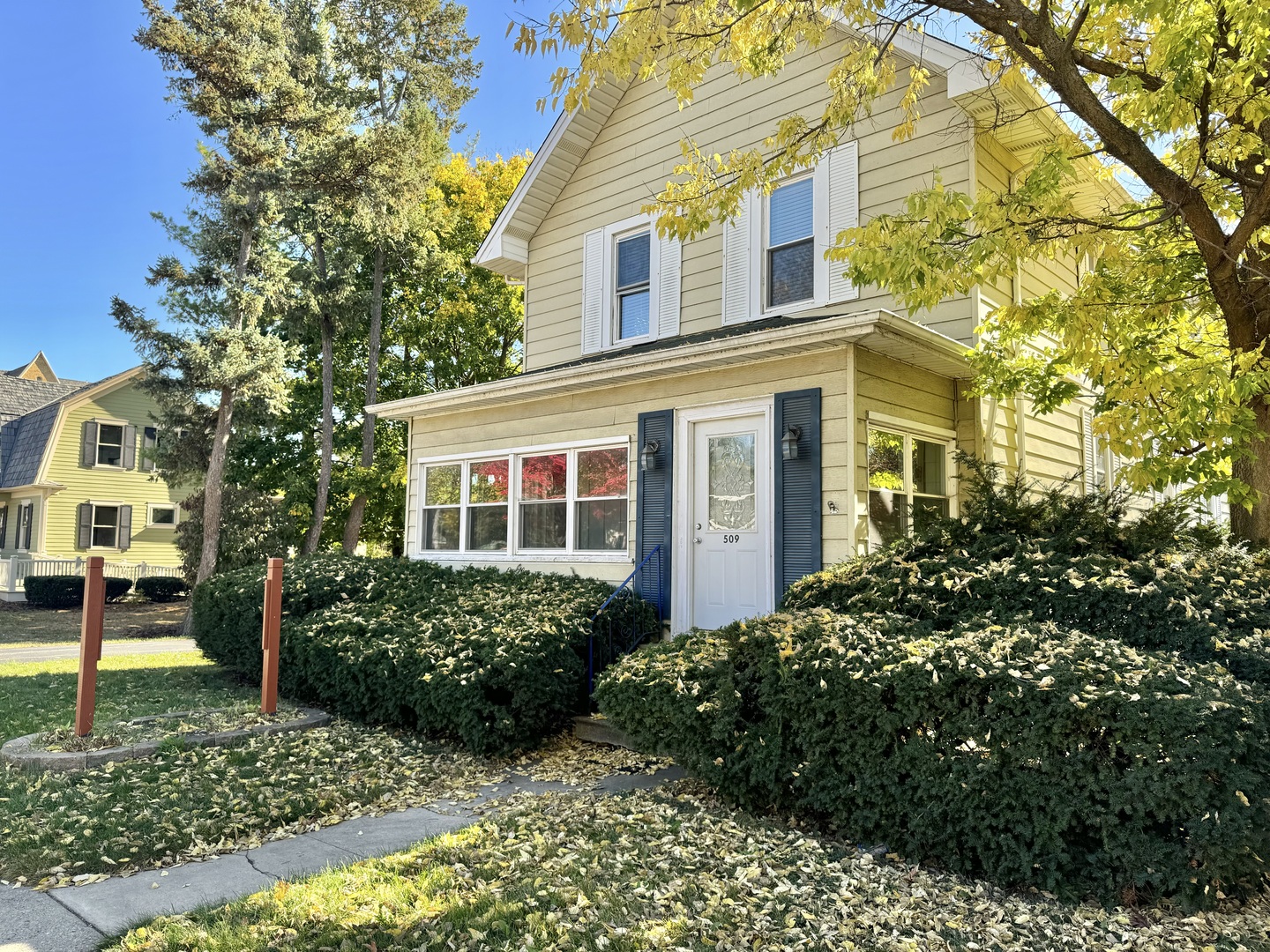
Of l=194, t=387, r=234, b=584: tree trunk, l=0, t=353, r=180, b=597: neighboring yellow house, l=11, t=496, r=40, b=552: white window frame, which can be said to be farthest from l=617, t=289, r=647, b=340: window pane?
l=11, t=496, r=40, b=552: white window frame

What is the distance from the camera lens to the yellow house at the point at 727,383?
24.9 feet

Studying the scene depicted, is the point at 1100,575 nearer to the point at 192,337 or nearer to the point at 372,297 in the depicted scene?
the point at 192,337

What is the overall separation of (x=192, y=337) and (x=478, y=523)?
9337 mm

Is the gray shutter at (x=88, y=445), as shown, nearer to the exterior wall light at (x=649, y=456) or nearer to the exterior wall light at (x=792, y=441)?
the exterior wall light at (x=649, y=456)

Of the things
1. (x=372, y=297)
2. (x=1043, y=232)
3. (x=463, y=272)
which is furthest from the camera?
(x=463, y=272)

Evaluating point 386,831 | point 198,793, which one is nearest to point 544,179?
point 198,793

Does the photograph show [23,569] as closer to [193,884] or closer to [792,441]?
[193,884]

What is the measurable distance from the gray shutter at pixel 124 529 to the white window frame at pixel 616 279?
2222 centimetres

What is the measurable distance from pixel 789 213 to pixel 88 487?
25341 mm

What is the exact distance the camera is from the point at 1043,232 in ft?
20.8

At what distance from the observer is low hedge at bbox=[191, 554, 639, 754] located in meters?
6.61

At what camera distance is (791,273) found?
9.70 m

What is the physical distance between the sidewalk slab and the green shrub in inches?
846

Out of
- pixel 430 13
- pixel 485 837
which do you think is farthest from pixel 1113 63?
pixel 430 13
